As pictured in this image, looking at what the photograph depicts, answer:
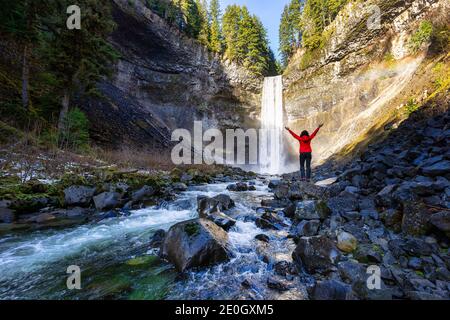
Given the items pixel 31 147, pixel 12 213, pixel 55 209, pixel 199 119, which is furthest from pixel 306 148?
pixel 199 119

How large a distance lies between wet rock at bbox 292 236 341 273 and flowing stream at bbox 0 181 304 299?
1.25 feet

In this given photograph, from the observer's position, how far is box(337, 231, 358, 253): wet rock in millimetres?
3539

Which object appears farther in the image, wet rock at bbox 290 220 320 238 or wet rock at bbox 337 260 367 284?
wet rock at bbox 290 220 320 238

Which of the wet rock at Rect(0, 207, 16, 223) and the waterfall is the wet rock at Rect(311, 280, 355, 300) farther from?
the waterfall

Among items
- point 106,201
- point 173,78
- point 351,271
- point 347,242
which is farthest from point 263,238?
point 173,78

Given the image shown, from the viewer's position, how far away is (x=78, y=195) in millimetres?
6848

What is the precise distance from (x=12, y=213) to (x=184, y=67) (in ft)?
106

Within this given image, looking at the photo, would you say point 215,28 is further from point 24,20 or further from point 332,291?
point 332,291

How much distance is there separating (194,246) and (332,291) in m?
2.12

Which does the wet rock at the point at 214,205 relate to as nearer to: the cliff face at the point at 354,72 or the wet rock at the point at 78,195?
the wet rock at the point at 78,195

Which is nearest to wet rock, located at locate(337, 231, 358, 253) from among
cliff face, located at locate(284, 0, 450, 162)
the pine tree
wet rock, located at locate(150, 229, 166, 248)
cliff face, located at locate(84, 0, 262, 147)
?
wet rock, located at locate(150, 229, 166, 248)

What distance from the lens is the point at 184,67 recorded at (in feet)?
110

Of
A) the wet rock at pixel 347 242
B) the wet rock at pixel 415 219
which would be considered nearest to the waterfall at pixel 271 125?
the wet rock at pixel 415 219
